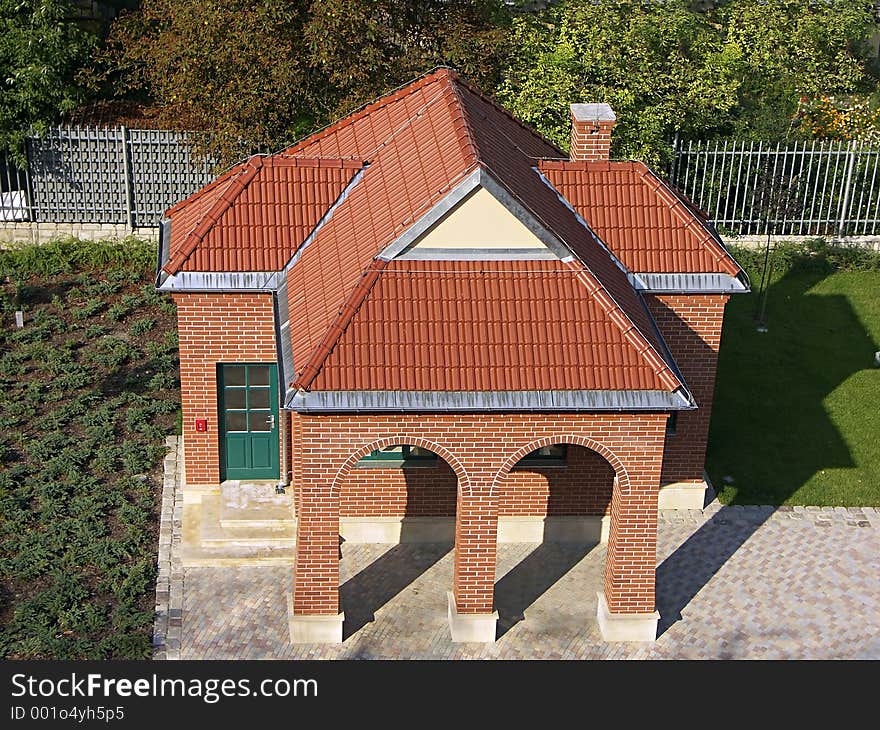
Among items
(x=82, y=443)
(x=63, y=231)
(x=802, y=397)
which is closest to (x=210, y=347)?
(x=82, y=443)

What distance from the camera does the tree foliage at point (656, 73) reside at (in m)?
29.0

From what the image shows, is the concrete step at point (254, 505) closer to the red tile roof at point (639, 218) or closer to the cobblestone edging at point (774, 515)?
the cobblestone edging at point (774, 515)

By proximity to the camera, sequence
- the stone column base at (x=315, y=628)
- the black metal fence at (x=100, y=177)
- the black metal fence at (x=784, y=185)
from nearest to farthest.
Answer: the stone column base at (x=315, y=628), the black metal fence at (x=100, y=177), the black metal fence at (x=784, y=185)

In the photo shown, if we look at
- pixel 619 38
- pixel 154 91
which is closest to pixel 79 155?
pixel 154 91

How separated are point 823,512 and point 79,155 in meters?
18.2

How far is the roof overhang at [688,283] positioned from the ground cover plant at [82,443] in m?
8.16

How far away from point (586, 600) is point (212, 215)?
25.3 ft

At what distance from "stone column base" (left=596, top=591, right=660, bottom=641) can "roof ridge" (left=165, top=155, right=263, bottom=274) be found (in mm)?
7698

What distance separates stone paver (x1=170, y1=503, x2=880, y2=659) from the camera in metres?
17.9

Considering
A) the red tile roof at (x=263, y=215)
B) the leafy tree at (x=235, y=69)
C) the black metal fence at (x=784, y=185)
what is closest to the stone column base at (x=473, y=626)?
the red tile roof at (x=263, y=215)

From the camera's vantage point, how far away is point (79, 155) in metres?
30.5

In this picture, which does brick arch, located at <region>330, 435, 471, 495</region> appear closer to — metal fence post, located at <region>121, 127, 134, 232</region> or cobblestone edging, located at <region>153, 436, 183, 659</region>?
cobblestone edging, located at <region>153, 436, 183, 659</region>

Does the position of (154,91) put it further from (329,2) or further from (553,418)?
(553,418)

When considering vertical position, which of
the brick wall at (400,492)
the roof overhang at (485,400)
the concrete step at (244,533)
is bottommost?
the concrete step at (244,533)
